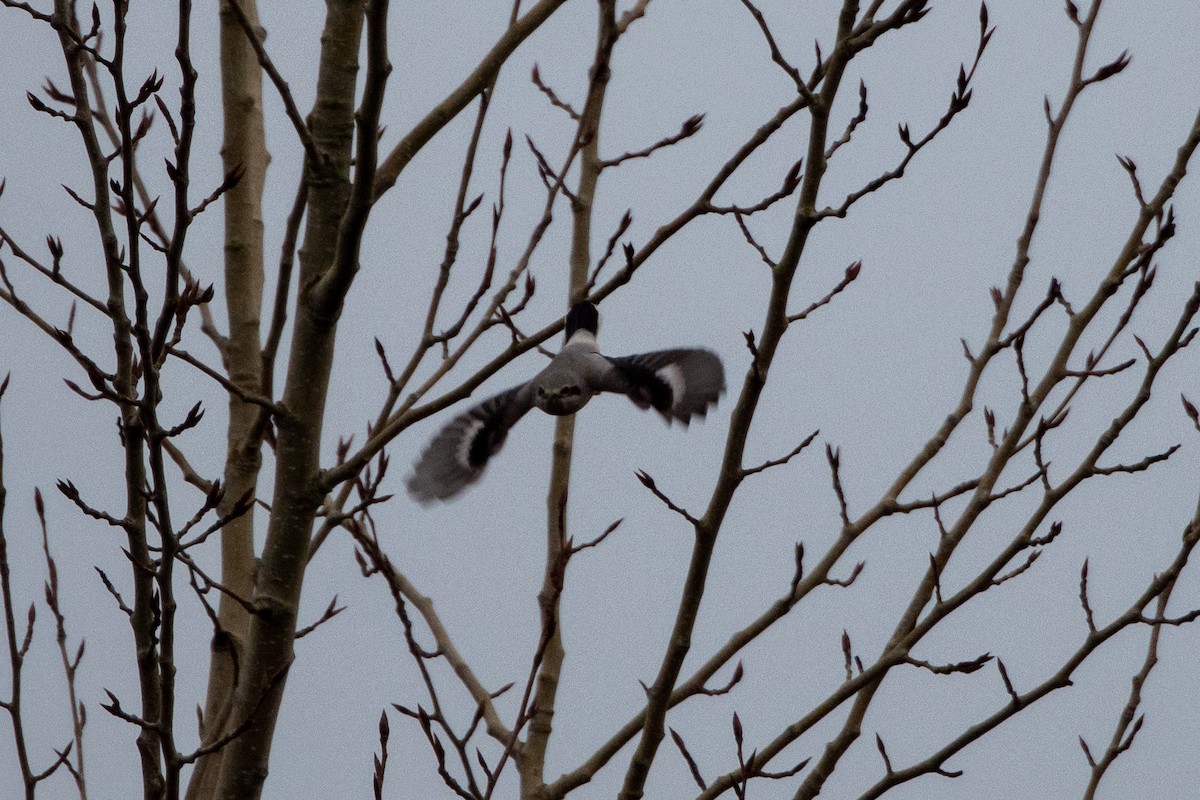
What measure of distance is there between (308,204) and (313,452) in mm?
510

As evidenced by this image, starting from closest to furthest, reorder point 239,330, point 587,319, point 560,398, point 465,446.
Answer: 1. point 239,330
2. point 560,398
3. point 587,319
4. point 465,446

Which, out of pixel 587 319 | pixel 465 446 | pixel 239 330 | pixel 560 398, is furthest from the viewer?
pixel 465 446

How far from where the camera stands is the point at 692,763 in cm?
301

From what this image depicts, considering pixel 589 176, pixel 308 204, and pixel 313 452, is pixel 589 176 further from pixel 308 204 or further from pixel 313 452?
pixel 313 452

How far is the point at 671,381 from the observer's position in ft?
12.5

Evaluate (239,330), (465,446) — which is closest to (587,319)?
(465,446)

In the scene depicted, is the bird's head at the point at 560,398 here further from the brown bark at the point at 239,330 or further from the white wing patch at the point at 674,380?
the brown bark at the point at 239,330

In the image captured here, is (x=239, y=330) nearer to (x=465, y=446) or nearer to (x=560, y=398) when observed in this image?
(x=560, y=398)

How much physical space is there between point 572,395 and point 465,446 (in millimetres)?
590

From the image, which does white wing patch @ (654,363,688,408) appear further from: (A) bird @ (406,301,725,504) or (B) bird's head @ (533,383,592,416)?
(B) bird's head @ (533,383,592,416)

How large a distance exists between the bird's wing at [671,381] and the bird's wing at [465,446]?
0.31 meters

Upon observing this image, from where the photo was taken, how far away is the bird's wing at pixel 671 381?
370 cm

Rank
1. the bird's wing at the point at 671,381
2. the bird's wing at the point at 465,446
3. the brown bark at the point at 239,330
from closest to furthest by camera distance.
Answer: the brown bark at the point at 239,330, the bird's wing at the point at 671,381, the bird's wing at the point at 465,446

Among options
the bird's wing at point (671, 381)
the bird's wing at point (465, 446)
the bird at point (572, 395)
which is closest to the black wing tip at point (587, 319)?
the bird at point (572, 395)
